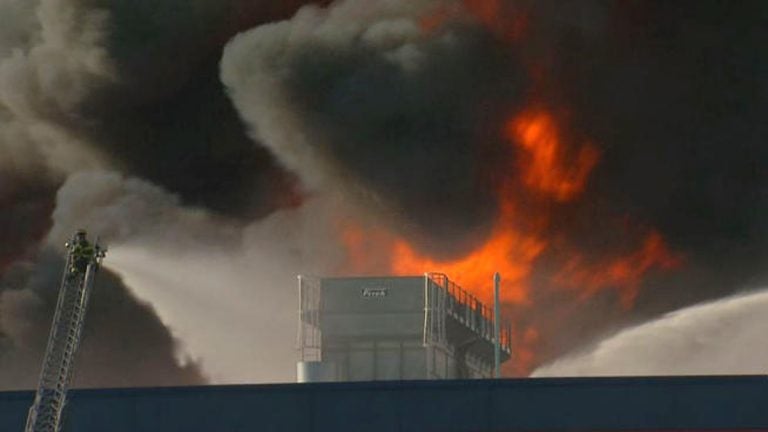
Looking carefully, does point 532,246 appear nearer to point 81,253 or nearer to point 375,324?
point 375,324

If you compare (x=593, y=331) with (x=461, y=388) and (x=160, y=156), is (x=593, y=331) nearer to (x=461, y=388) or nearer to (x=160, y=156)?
(x=160, y=156)

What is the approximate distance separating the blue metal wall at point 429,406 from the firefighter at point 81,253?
698 centimetres

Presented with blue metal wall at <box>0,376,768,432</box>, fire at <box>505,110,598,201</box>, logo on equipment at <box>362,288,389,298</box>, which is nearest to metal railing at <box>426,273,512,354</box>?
logo on equipment at <box>362,288,389,298</box>

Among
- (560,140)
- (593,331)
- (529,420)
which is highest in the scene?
(560,140)

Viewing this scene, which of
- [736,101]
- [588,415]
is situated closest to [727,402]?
[588,415]

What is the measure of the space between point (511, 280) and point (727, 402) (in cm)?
4460

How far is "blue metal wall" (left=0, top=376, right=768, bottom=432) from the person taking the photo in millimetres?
38312

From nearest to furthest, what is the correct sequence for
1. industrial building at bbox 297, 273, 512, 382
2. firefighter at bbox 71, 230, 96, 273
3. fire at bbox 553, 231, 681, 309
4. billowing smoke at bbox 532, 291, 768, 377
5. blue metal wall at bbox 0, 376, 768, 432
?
firefighter at bbox 71, 230, 96, 273
blue metal wall at bbox 0, 376, 768, 432
industrial building at bbox 297, 273, 512, 382
fire at bbox 553, 231, 681, 309
billowing smoke at bbox 532, 291, 768, 377

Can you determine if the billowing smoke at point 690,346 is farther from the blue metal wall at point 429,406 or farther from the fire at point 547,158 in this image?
the blue metal wall at point 429,406

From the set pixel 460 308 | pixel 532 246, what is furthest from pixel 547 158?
pixel 460 308

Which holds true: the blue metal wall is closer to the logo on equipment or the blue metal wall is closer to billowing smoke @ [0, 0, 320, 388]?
the logo on equipment

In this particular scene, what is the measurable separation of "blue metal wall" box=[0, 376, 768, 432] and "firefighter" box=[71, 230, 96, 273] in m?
6.98

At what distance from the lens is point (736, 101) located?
3406 inches

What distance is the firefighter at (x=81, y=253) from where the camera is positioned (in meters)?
32.2
